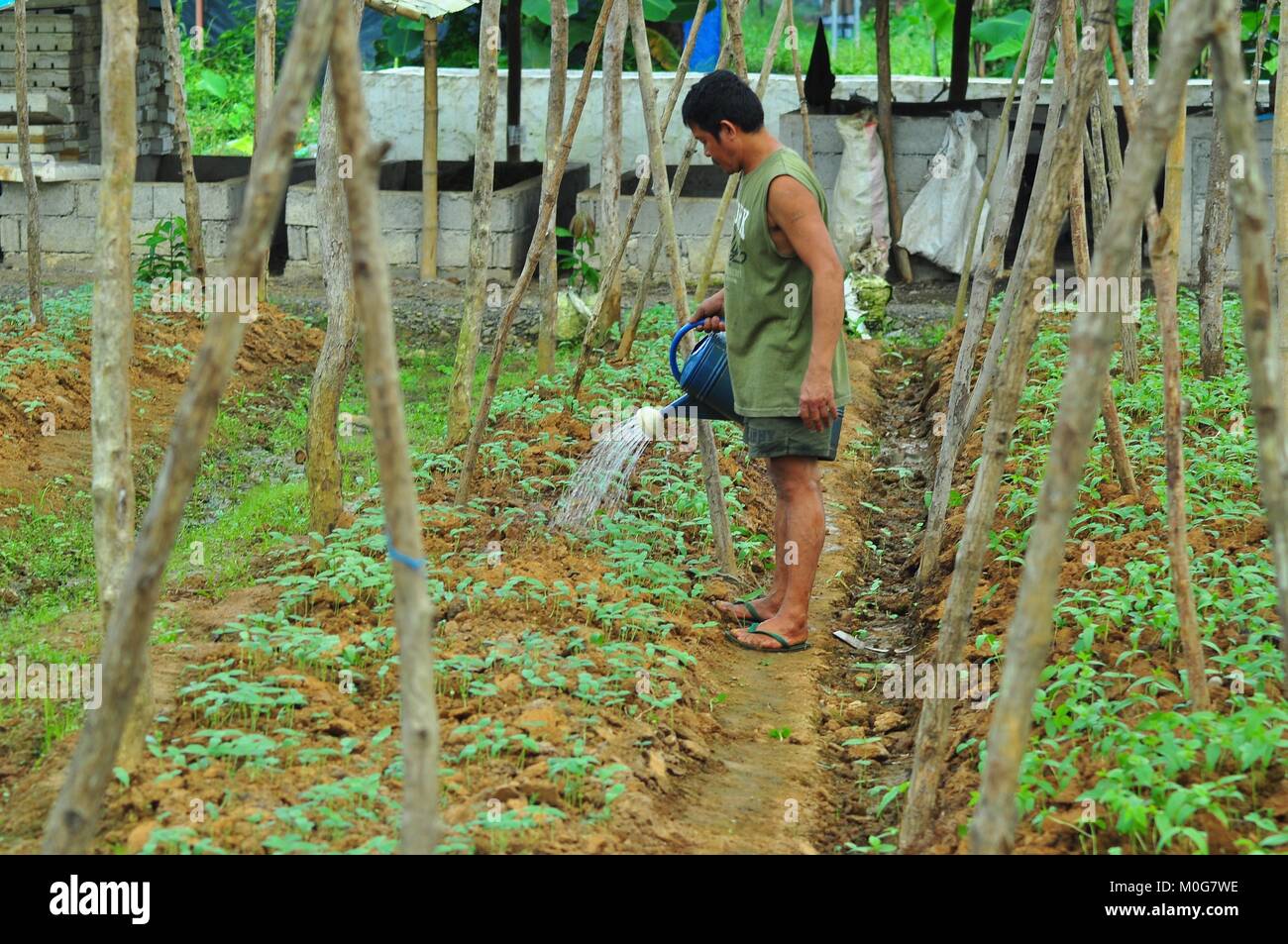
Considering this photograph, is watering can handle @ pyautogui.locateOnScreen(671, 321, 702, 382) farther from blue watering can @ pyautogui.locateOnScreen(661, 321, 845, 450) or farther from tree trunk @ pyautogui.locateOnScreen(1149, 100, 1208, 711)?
tree trunk @ pyautogui.locateOnScreen(1149, 100, 1208, 711)

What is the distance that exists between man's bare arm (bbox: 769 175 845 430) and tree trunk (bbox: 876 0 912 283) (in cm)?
803

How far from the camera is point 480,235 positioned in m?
6.89

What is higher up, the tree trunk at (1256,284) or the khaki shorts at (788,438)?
the tree trunk at (1256,284)

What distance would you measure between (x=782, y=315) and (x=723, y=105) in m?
0.72

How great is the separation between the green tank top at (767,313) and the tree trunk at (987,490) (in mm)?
1121

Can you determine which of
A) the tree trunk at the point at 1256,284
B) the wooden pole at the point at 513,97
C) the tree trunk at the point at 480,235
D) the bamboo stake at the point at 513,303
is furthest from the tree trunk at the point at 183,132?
the tree trunk at the point at 1256,284

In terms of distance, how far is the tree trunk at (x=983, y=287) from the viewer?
5551mm

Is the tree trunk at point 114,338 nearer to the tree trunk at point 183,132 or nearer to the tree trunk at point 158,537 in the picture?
the tree trunk at point 158,537

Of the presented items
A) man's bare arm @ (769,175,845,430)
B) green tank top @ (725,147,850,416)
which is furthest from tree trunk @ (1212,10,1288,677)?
green tank top @ (725,147,850,416)

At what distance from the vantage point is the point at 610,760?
13.0 feet

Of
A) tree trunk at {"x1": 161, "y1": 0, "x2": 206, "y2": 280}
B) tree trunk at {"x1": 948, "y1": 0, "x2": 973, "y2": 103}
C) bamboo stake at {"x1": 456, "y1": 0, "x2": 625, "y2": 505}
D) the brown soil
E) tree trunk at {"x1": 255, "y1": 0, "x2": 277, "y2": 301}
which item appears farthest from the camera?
tree trunk at {"x1": 948, "y1": 0, "x2": 973, "y2": 103}

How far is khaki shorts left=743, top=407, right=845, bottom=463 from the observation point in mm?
4863

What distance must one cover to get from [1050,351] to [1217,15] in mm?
A: 6174
